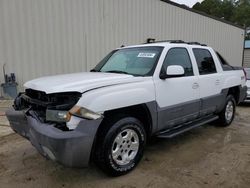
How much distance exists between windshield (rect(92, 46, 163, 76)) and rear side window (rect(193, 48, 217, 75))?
1.08 m

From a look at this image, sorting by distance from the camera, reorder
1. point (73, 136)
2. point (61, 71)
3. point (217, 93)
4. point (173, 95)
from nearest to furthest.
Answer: point (73, 136)
point (173, 95)
point (217, 93)
point (61, 71)

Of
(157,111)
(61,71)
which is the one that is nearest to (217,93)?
(157,111)

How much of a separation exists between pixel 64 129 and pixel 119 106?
2.43 feet

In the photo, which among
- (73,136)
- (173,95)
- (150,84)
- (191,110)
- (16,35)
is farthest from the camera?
(16,35)

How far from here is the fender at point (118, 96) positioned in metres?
3.00

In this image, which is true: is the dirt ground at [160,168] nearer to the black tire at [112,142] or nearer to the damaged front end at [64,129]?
the black tire at [112,142]

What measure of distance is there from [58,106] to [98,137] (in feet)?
2.01

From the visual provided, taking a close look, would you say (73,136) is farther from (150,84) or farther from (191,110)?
(191,110)

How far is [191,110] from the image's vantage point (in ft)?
14.8

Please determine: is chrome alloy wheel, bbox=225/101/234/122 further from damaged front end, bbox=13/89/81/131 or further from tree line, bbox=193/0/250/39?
tree line, bbox=193/0/250/39

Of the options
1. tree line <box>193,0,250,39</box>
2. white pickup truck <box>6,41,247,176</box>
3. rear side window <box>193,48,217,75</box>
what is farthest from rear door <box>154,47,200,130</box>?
tree line <box>193,0,250,39</box>

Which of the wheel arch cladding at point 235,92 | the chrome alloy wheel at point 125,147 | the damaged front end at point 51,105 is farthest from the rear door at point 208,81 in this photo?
the damaged front end at point 51,105

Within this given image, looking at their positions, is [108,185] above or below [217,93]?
below

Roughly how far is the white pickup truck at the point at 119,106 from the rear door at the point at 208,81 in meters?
0.02
